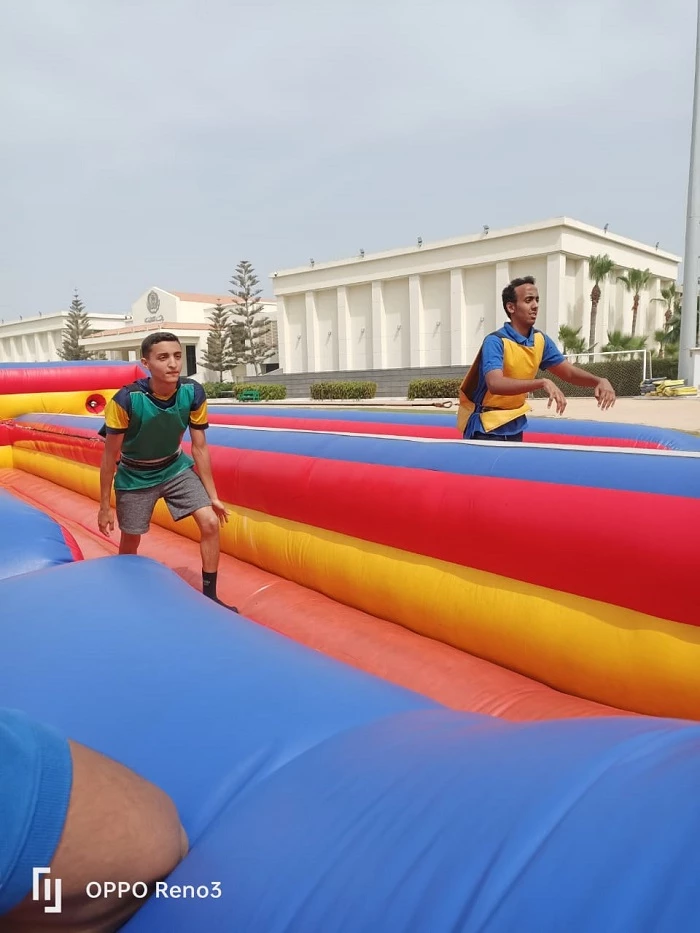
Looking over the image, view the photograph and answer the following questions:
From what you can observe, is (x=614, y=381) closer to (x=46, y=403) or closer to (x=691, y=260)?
(x=691, y=260)

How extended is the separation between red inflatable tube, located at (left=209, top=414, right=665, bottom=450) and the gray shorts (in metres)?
1.06

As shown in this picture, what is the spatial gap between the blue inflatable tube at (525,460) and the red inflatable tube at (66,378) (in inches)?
196

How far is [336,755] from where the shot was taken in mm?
1011

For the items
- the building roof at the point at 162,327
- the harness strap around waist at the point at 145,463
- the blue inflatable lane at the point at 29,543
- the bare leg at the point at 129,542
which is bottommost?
the bare leg at the point at 129,542

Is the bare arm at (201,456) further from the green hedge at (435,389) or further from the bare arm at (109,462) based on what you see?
the green hedge at (435,389)

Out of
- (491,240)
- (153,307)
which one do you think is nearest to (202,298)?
(153,307)

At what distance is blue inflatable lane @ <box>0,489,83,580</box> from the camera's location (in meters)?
2.43

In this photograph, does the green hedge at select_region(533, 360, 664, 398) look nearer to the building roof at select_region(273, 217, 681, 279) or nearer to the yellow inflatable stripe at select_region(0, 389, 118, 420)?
the building roof at select_region(273, 217, 681, 279)

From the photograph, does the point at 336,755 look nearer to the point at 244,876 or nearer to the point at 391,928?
the point at 244,876

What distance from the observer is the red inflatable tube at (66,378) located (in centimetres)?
718

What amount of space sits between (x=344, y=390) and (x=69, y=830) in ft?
73.6

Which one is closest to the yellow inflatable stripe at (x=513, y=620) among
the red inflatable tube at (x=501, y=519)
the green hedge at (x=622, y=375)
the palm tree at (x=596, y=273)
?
the red inflatable tube at (x=501, y=519)

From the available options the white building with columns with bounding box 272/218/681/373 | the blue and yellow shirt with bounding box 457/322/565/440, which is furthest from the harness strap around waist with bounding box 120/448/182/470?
the white building with columns with bounding box 272/218/681/373

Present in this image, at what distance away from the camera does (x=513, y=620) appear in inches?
80.0
